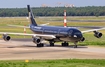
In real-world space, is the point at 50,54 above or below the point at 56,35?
below

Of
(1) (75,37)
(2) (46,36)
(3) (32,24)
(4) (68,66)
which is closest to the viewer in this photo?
(4) (68,66)

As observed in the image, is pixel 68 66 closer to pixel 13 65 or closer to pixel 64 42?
pixel 13 65

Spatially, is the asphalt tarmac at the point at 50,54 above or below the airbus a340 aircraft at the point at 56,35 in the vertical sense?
below

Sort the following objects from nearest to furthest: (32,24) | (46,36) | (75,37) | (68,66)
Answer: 1. (68,66)
2. (75,37)
3. (46,36)
4. (32,24)

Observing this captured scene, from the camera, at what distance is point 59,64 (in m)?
39.4

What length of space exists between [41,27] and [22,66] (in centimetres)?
3347

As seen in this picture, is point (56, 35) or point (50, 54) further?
point (56, 35)

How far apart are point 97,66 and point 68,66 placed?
2969mm

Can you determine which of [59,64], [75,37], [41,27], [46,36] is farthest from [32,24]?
[59,64]

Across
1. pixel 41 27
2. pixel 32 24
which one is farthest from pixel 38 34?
pixel 32 24

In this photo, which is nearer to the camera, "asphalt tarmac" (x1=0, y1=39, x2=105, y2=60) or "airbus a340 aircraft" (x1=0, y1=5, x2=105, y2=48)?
"asphalt tarmac" (x1=0, y1=39, x2=105, y2=60)

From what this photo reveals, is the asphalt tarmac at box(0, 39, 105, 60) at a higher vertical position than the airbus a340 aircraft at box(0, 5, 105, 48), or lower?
lower

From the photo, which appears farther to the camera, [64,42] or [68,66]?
[64,42]

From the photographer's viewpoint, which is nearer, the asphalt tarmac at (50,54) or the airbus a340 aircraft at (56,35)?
the asphalt tarmac at (50,54)
